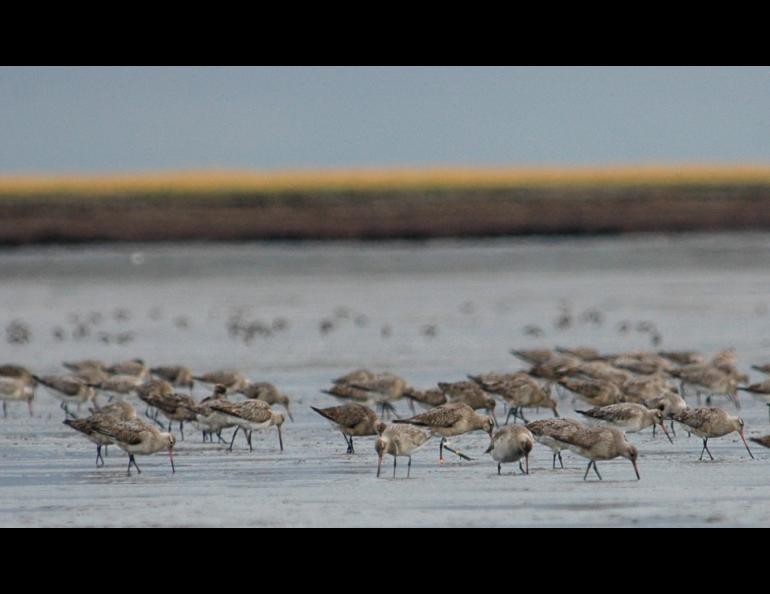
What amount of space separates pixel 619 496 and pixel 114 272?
3887cm

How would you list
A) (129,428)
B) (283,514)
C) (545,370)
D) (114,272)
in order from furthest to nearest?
(114,272) → (545,370) → (129,428) → (283,514)

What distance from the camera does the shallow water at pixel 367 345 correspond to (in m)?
13.0

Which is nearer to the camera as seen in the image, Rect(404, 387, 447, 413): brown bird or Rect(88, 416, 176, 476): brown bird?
Rect(88, 416, 176, 476): brown bird

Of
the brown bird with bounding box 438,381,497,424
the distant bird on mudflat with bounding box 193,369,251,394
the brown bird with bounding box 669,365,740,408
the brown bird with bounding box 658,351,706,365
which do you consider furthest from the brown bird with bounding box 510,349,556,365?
the distant bird on mudflat with bounding box 193,369,251,394

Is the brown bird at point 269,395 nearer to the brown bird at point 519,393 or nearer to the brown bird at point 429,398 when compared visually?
the brown bird at point 429,398

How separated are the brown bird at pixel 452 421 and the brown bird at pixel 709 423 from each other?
1.77 m

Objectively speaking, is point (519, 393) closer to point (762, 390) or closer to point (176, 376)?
point (762, 390)

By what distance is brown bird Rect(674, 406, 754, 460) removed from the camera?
1505 centimetres

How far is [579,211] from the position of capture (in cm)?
6650

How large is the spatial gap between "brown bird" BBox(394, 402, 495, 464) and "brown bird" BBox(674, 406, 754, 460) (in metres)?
1.77

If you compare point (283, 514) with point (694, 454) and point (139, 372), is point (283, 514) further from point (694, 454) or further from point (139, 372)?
point (139, 372)

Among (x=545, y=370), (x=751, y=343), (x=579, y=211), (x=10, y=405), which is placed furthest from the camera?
(x=579, y=211)

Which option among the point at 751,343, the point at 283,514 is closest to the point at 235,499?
the point at 283,514

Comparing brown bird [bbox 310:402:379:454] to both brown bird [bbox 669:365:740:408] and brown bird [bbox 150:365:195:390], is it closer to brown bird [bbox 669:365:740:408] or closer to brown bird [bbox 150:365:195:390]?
brown bird [bbox 669:365:740:408]
